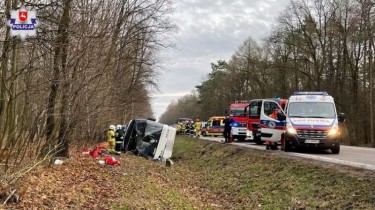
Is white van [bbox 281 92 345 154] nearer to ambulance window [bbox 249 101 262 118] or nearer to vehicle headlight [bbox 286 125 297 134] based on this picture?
vehicle headlight [bbox 286 125 297 134]

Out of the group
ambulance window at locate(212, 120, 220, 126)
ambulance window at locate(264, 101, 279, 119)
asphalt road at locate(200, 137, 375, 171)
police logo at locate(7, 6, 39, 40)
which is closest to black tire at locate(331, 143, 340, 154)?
asphalt road at locate(200, 137, 375, 171)

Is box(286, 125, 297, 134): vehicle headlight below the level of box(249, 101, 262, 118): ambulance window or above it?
below

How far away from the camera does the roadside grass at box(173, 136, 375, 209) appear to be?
10.6 m

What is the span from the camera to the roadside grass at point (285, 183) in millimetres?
10586

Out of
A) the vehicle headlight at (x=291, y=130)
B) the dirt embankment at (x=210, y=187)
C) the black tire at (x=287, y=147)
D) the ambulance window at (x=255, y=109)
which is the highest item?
the ambulance window at (x=255, y=109)

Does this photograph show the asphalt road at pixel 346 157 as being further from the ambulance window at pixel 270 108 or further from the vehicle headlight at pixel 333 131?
the ambulance window at pixel 270 108

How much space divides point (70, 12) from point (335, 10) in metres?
38.9

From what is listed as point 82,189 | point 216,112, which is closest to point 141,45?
point 82,189

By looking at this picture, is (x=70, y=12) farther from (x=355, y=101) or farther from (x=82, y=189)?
(x=355, y=101)

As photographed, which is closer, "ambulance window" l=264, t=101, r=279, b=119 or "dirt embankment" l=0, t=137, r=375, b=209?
"dirt embankment" l=0, t=137, r=375, b=209

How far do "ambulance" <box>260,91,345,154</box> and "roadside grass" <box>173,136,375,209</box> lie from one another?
1.22m

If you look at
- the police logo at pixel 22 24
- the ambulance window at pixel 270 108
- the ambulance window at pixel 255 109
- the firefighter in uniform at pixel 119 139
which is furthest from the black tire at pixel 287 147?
the police logo at pixel 22 24

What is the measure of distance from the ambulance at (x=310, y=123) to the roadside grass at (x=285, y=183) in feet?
4.00

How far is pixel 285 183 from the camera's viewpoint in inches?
531
